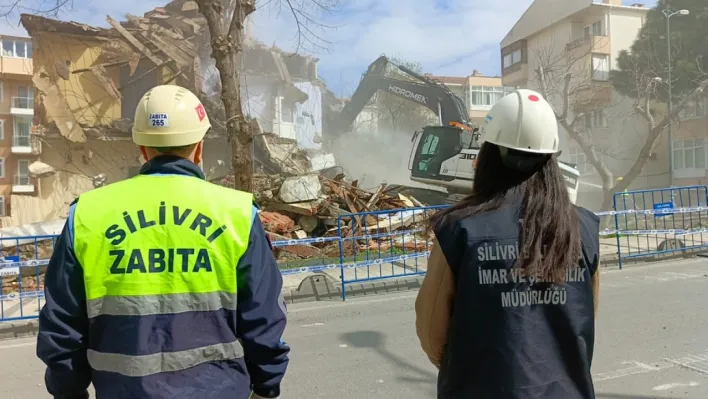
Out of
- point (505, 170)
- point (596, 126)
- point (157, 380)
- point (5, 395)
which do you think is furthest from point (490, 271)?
point (596, 126)

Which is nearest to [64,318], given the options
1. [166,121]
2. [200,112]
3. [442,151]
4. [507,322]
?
[166,121]

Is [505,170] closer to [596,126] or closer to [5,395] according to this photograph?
[5,395]

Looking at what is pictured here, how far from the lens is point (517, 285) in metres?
1.69

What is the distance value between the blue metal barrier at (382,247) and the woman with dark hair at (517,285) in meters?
6.25

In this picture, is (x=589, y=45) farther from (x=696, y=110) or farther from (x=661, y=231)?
(x=661, y=231)

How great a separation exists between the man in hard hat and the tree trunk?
25.6 feet

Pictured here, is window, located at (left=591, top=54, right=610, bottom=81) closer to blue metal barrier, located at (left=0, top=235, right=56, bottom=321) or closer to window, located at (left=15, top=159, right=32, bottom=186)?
→ blue metal barrier, located at (left=0, top=235, right=56, bottom=321)

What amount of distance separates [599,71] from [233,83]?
31453mm

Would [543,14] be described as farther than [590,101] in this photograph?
Yes

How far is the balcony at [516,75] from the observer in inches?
1665

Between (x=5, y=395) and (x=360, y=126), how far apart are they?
2991cm

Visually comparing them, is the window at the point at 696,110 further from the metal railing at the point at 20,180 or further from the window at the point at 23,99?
the window at the point at 23,99

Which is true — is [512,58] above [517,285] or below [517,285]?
above

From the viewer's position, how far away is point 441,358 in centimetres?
192
